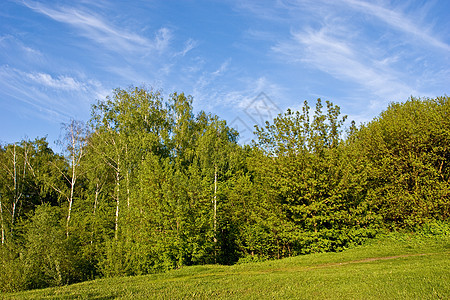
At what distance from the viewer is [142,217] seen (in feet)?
81.3

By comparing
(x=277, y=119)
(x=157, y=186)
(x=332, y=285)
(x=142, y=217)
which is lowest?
(x=332, y=285)

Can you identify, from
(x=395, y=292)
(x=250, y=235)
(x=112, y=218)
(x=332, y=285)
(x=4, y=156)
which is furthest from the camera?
(x=4, y=156)

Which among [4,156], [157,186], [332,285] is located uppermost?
[4,156]

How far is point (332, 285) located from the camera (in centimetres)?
981

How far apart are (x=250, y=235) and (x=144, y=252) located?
9.23 metres

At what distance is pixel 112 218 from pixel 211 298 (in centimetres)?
2616

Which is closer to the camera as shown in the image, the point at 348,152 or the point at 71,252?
the point at 348,152

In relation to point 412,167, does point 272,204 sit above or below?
below

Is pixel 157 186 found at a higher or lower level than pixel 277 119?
lower

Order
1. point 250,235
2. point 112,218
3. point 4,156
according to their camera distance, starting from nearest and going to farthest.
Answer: point 250,235
point 112,218
point 4,156

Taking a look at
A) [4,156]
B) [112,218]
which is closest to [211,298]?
[112,218]

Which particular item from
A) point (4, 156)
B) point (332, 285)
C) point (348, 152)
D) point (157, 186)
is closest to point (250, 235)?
point (157, 186)

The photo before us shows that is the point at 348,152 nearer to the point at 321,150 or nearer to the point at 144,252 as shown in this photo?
the point at 321,150

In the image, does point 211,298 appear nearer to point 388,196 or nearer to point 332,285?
point 332,285
